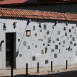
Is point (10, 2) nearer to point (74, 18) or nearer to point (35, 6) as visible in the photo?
point (35, 6)

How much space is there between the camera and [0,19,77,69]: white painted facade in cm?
1797

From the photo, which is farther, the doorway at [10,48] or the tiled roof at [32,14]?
the doorway at [10,48]

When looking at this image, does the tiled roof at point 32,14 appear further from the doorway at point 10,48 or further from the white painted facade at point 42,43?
the doorway at point 10,48

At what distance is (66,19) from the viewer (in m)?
21.1

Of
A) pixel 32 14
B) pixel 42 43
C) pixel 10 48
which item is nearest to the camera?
pixel 10 48

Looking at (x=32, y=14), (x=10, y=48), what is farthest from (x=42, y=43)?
(x=10, y=48)

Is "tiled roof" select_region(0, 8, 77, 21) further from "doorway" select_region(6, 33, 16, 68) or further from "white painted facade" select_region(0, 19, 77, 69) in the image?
"doorway" select_region(6, 33, 16, 68)

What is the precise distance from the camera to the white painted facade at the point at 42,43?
18.0 m

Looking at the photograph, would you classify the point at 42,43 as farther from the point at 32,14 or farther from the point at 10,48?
the point at 10,48

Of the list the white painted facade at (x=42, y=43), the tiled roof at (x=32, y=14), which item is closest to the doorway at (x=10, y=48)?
the white painted facade at (x=42, y=43)

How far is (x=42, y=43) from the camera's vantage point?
19484 mm

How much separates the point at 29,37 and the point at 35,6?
37.6 feet

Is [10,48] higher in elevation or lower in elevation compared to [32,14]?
lower

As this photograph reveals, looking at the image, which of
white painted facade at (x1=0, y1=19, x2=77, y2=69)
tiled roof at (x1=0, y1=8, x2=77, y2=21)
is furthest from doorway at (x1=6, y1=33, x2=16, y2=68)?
tiled roof at (x1=0, y1=8, x2=77, y2=21)
